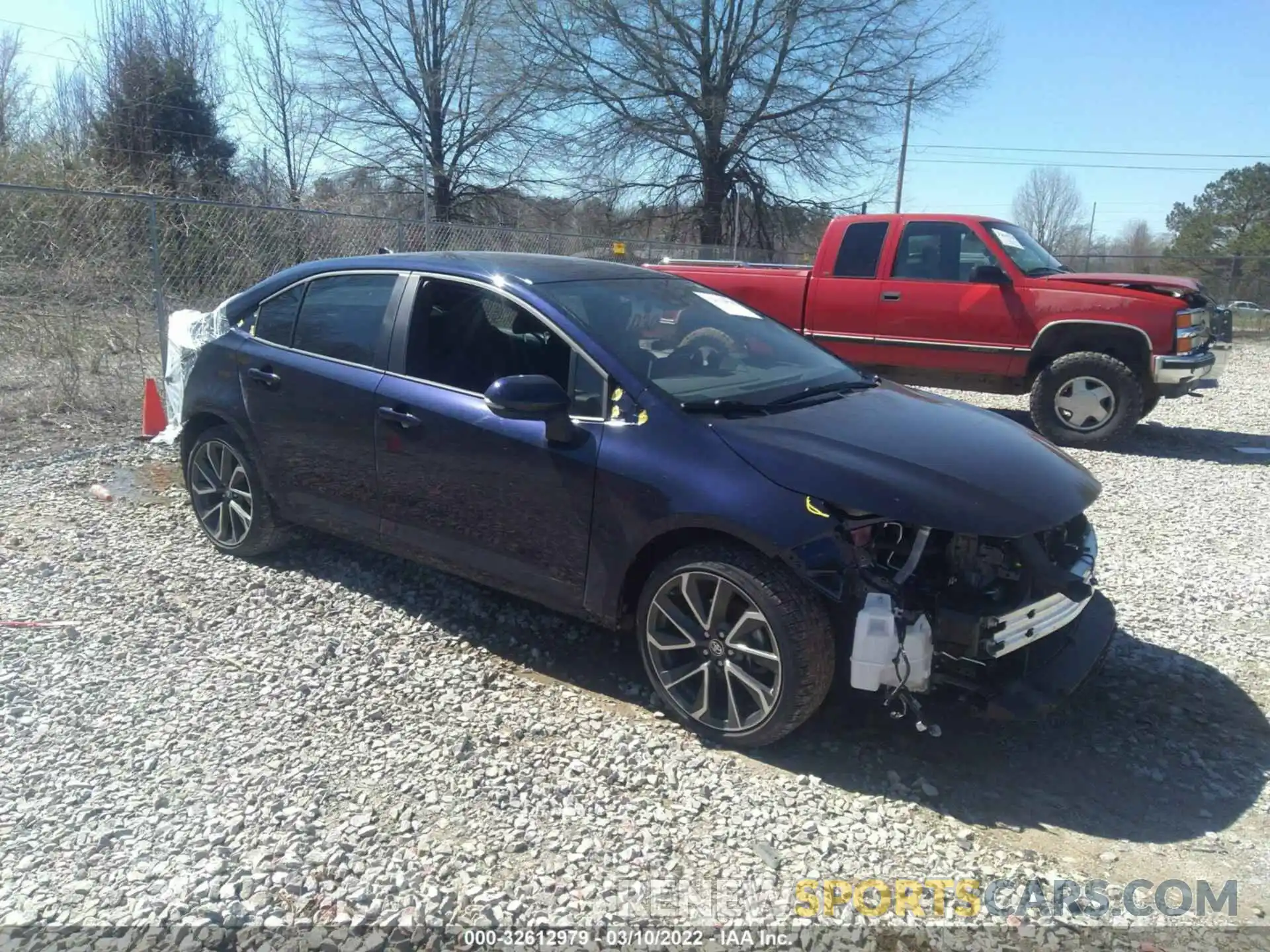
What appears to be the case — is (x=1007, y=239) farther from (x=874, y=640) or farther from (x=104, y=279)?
(x=104, y=279)

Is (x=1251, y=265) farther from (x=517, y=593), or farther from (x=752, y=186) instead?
(x=517, y=593)

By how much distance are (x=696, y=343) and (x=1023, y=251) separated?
6.35 metres

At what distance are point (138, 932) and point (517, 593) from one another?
1789mm

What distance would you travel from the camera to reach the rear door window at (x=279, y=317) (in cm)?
482

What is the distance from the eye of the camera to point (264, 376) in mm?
4742

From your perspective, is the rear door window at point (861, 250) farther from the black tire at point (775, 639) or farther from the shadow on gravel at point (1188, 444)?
the black tire at point (775, 639)

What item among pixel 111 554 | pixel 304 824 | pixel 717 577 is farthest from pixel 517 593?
pixel 111 554

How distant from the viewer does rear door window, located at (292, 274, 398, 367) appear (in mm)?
4422

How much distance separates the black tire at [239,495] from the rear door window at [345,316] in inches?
28.1

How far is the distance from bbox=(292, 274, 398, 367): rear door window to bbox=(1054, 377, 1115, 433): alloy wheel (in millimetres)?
6585

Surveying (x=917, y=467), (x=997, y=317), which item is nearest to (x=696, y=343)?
(x=917, y=467)

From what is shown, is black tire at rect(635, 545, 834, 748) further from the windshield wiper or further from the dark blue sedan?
the windshield wiper

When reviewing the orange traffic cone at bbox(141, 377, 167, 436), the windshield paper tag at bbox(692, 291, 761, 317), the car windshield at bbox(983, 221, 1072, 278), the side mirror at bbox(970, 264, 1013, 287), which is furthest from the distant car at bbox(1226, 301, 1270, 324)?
the orange traffic cone at bbox(141, 377, 167, 436)

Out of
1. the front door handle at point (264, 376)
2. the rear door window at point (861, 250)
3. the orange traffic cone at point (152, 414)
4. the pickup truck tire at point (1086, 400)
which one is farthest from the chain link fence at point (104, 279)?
the pickup truck tire at point (1086, 400)
